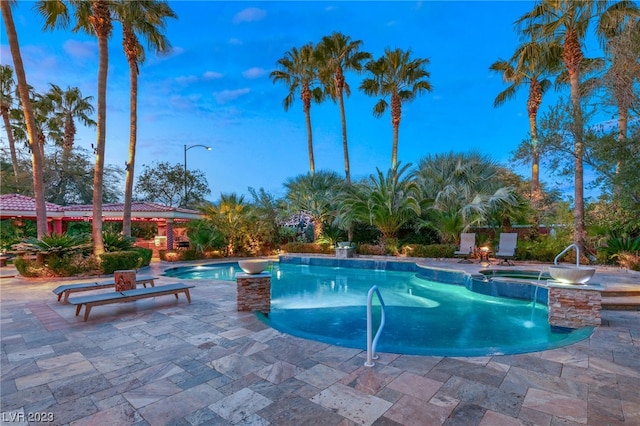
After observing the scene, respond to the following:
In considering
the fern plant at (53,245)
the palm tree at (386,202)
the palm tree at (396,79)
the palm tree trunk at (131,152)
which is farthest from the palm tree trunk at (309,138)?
the fern plant at (53,245)

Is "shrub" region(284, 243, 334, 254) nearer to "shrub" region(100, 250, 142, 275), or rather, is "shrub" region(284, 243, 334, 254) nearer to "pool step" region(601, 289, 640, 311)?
"shrub" region(100, 250, 142, 275)

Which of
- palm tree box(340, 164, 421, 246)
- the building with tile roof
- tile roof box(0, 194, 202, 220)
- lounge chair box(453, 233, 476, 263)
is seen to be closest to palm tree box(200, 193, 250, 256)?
the building with tile roof

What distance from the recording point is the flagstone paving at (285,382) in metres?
2.62

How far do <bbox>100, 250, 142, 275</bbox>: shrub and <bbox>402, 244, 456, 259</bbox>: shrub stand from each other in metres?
11.2

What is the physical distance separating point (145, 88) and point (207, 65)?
4.04 m

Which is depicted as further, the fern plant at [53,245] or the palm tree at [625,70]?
the fern plant at [53,245]

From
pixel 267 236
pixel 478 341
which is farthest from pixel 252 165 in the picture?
pixel 478 341

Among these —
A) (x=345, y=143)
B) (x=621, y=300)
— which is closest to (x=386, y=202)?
(x=345, y=143)

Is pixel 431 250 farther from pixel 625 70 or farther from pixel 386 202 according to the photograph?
pixel 625 70

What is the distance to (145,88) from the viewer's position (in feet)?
64.8

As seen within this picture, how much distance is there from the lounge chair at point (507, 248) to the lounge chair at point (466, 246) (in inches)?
43.2

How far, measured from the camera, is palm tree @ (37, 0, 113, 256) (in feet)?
36.2

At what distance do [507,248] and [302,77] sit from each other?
1624cm

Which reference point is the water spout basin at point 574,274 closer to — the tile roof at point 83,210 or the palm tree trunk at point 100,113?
the palm tree trunk at point 100,113
